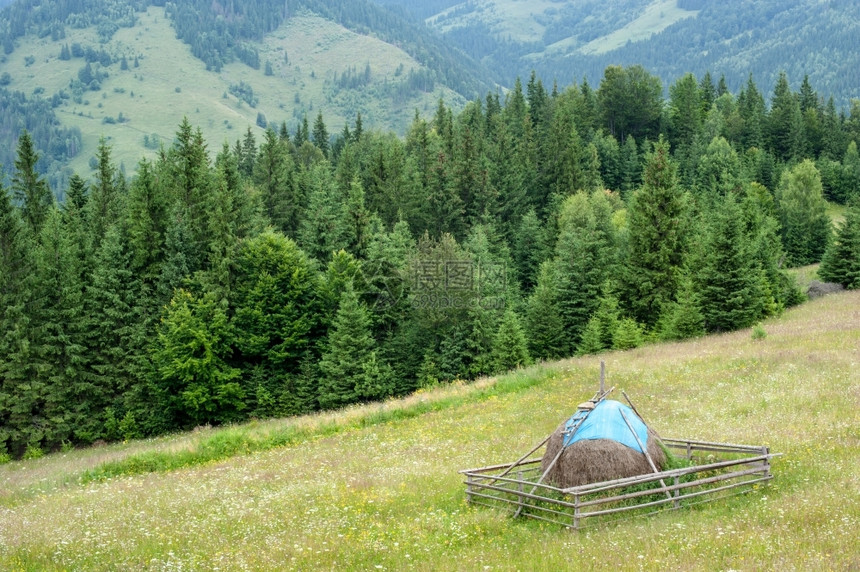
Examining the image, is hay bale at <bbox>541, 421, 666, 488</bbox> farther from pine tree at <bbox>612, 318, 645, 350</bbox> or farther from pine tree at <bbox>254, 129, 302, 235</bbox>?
pine tree at <bbox>254, 129, 302, 235</bbox>

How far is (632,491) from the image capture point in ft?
57.3

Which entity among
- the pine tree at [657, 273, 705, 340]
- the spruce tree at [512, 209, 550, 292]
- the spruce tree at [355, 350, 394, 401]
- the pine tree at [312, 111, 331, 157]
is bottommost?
the spruce tree at [355, 350, 394, 401]

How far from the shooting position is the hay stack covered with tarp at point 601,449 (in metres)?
17.8

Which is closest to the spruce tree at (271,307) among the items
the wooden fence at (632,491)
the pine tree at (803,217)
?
the wooden fence at (632,491)

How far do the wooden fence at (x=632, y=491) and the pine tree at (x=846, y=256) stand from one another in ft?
146

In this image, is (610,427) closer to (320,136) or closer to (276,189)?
(276,189)

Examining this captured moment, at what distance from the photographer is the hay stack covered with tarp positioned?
17.8m

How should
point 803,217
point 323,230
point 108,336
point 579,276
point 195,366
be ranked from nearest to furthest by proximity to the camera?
point 195,366 < point 108,336 < point 579,276 < point 323,230 < point 803,217

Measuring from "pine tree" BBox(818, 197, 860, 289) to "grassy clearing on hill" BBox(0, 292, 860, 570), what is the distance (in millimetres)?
22029

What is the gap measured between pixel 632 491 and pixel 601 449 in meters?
1.24

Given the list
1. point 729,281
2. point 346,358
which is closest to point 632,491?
point 729,281

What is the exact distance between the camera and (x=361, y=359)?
54750 millimetres

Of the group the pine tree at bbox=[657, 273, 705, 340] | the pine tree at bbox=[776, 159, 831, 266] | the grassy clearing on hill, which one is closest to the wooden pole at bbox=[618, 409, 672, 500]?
the grassy clearing on hill

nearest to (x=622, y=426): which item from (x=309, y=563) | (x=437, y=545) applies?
(x=437, y=545)
